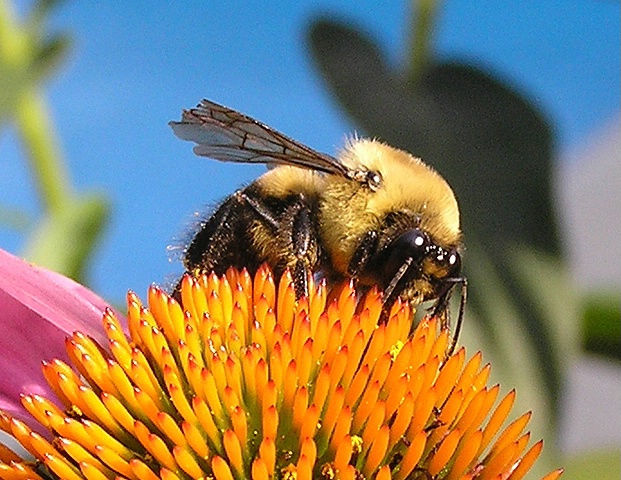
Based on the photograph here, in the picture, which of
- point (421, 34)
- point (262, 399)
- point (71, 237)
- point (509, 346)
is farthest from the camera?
point (421, 34)

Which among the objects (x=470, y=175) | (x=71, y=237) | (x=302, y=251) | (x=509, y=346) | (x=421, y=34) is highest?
(x=421, y=34)

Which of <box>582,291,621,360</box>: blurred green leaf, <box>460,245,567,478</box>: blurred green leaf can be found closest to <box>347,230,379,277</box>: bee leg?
<box>460,245,567,478</box>: blurred green leaf

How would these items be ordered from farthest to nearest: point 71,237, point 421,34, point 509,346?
point 421,34 → point 71,237 → point 509,346

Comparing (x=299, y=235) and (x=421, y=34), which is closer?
(x=299, y=235)

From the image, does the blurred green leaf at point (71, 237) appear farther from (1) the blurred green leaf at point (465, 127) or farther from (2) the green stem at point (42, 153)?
(1) the blurred green leaf at point (465, 127)

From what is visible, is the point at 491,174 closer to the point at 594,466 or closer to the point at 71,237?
the point at 594,466

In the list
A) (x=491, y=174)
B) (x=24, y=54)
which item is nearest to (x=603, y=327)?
(x=491, y=174)

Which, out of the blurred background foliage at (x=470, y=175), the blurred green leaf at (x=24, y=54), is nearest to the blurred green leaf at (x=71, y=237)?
the blurred background foliage at (x=470, y=175)
